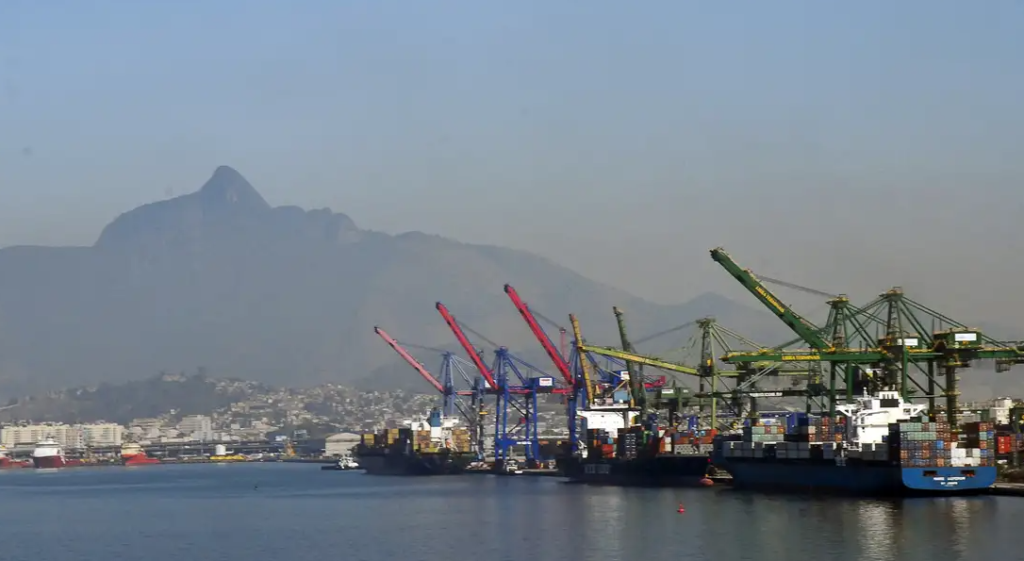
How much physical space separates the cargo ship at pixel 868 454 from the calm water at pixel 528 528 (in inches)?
101

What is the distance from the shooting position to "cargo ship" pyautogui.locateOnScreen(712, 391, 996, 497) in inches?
3014

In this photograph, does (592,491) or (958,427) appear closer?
(958,427)

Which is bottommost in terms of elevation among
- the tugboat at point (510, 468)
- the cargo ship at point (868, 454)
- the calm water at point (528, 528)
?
the calm water at point (528, 528)

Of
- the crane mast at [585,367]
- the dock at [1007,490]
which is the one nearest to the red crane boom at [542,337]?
the crane mast at [585,367]

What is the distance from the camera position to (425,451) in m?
158

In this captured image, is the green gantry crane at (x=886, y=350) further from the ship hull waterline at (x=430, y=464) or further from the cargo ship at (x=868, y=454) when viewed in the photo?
the ship hull waterline at (x=430, y=464)

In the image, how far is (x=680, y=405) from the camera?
121 meters

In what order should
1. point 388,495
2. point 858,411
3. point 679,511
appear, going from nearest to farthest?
point 679,511 < point 858,411 < point 388,495

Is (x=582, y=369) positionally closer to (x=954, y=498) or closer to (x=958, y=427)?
(x=958, y=427)

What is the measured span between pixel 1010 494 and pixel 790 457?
13576mm

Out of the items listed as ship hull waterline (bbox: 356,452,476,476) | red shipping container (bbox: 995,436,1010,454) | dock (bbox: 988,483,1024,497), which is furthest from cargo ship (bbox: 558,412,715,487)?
ship hull waterline (bbox: 356,452,476,476)

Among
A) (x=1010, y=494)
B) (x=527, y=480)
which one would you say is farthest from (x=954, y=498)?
(x=527, y=480)

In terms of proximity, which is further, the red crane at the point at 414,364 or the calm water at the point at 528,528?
the red crane at the point at 414,364

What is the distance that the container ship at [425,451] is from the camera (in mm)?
155000
